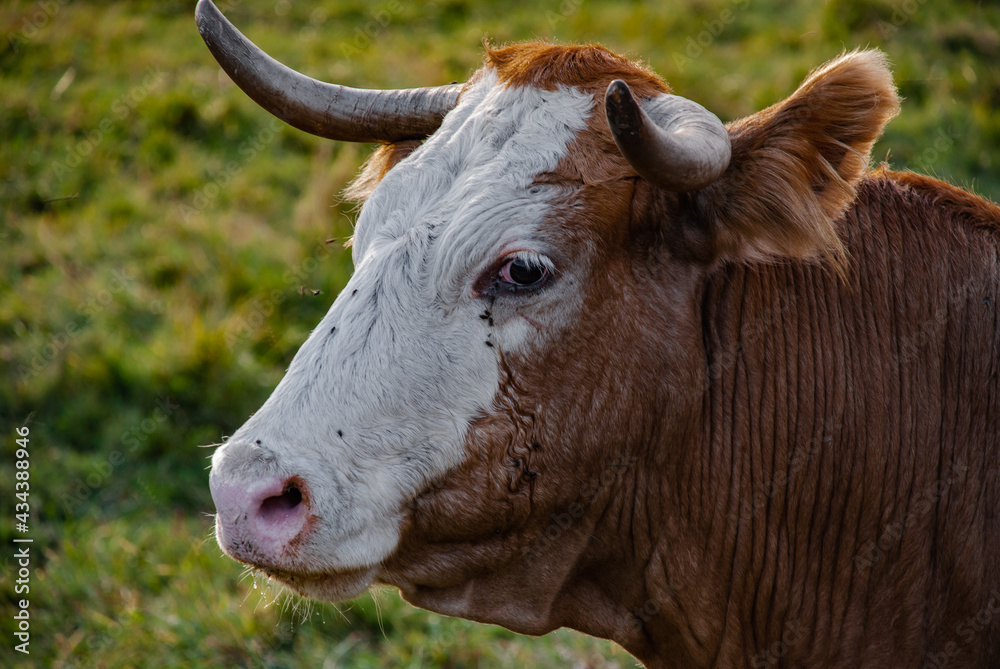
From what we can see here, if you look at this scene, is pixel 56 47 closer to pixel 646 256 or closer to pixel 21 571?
pixel 21 571

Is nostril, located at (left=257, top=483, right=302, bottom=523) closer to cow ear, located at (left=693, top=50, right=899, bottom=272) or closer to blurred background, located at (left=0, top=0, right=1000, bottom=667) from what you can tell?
blurred background, located at (left=0, top=0, right=1000, bottom=667)

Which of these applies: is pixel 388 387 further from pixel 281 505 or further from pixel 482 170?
pixel 482 170

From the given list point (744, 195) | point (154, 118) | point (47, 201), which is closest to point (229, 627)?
point (744, 195)

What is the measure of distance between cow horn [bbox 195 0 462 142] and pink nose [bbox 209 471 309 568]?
1.35 metres

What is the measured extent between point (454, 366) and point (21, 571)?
3548 mm

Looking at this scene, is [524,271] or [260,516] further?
[524,271]

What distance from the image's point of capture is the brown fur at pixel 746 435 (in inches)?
95.3

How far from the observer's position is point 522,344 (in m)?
2.39

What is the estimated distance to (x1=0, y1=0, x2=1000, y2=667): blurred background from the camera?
14.6ft

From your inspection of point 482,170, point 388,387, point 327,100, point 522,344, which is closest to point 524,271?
point 522,344

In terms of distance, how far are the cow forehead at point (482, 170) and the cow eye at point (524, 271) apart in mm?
81

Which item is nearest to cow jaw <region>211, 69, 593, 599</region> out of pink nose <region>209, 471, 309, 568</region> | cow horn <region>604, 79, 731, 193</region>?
pink nose <region>209, 471, 309, 568</region>

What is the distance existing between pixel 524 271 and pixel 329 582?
981mm

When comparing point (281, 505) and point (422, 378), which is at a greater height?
point (422, 378)
